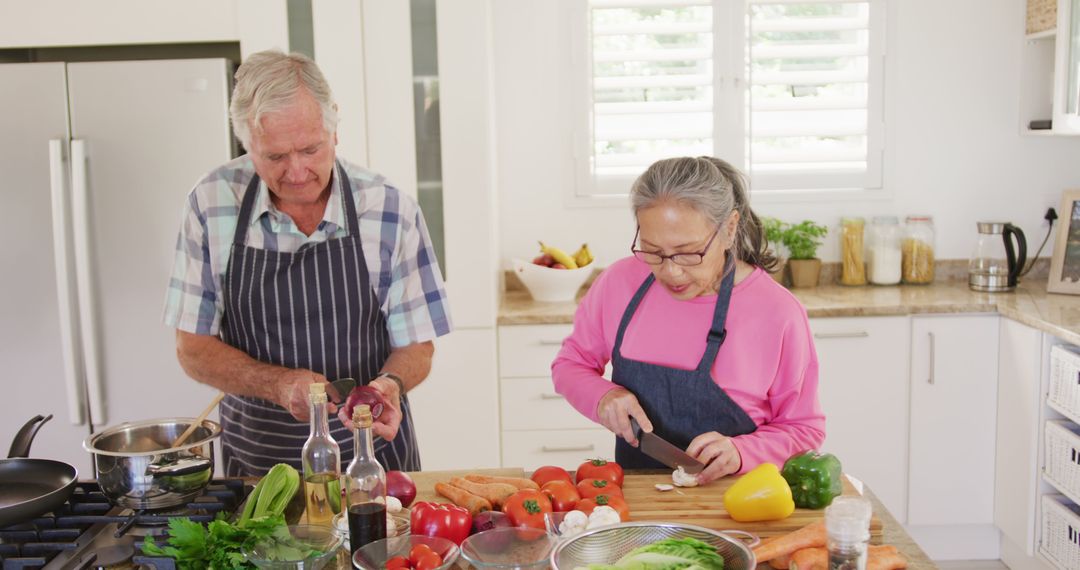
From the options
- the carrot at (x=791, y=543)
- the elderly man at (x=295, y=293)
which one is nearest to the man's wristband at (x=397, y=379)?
the elderly man at (x=295, y=293)

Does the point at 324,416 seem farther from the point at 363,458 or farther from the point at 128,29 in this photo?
the point at 128,29

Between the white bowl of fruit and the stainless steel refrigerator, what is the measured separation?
1.13m

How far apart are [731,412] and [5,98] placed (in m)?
2.64

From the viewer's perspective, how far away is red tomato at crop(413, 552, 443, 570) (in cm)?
155

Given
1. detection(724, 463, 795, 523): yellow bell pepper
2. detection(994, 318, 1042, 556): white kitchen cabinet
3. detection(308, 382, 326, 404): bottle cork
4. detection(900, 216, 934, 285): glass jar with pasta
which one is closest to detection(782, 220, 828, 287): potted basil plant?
detection(900, 216, 934, 285): glass jar with pasta

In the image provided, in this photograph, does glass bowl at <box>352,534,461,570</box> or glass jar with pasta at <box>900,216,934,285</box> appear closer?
glass bowl at <box>352,534,461,570</box>

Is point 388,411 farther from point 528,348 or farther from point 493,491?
point 528,348

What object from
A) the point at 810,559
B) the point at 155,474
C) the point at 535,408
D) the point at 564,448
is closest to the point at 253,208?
the point at 155,474

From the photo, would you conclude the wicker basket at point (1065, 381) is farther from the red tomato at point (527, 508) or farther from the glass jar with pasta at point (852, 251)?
the red tomato at point (527, 508)

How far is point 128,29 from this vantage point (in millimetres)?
3531

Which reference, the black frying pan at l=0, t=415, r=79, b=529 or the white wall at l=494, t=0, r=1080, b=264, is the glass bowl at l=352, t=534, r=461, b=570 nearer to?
the black frying pan at l=0, t=415, r=79, b=529

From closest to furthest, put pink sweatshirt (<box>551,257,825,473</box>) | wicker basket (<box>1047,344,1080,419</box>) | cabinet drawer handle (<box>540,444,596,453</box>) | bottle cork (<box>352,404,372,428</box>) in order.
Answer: bottle cork (<box>352,404,372,428</box>) < pink sweatshirt (<box>551,257,825,473</box>) < wicker basket (<box>1047,344,1080,419</box>) < cabinet drawer handle (<box>540,444,596,453</box>)

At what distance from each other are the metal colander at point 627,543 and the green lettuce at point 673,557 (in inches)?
0.9

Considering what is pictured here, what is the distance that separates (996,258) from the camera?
12.9 ft
